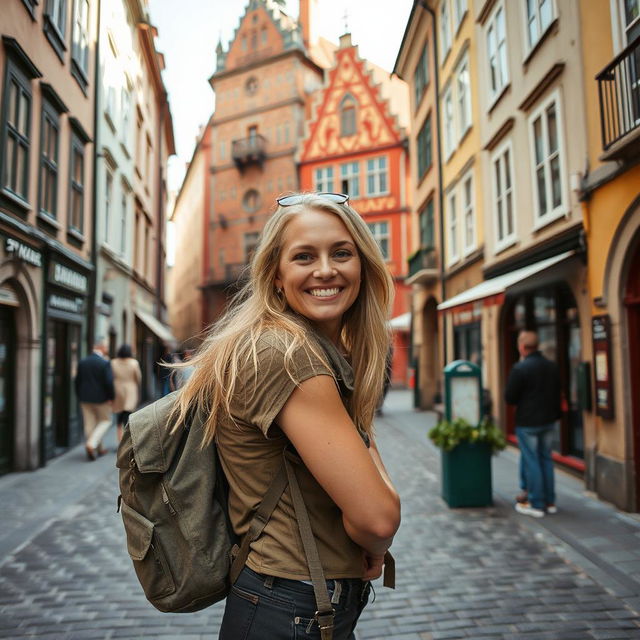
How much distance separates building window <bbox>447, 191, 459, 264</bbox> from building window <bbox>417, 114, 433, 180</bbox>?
2.78m

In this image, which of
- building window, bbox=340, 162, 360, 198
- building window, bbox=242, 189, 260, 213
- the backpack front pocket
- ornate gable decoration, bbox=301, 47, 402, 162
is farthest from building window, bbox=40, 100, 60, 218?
building window, bbox=242, 189, 260, 213

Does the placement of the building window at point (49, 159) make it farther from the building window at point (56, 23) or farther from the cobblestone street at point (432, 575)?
the cobblestone street at point (432, 575)

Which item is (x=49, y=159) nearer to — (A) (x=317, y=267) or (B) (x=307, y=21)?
(A) (x=317, y=267)

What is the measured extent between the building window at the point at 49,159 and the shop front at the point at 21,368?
1.45 m

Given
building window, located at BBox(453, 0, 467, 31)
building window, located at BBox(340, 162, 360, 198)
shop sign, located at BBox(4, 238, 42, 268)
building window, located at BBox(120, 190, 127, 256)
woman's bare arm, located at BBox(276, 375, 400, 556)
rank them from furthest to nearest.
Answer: building window, located at BBox(340, 162, 360, 198)
building window, located at BBox(120, 190, 127, 256)
building window, located at BBox(453, 0, 467, 31)
shop sign, located at BBox(4, 238, 42, 268)
woman's bare arm, located at BBox(276, 375, 400, 556)

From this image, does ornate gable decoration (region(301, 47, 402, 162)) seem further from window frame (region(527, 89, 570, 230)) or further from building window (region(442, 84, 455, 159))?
window frame (region(527, 89, 570, 230))

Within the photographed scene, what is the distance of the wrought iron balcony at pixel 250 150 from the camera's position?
34312 mm

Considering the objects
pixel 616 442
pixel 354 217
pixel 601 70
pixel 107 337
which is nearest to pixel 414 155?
pixel 107 337

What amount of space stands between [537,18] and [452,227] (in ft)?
22.1

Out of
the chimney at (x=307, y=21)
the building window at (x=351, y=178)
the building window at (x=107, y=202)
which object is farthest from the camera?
the chimney at (x=307, y=21)

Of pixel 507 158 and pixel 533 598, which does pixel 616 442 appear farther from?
pixel 507 158

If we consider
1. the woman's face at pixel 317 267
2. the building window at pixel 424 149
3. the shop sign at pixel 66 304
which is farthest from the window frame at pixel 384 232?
the woman's face at pixel 317 267

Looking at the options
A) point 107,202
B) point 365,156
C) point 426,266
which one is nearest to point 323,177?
point 365,156

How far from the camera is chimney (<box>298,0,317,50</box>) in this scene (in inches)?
1419
